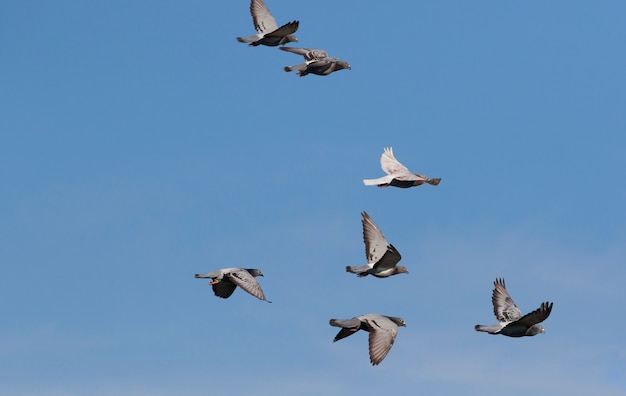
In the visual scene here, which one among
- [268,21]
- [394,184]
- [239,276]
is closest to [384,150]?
[394,184]

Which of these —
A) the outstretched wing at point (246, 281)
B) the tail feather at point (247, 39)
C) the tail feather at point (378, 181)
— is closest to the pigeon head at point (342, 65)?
the tail feather at point (247, 39)

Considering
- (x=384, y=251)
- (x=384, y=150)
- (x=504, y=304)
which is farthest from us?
(x=384, y=150)

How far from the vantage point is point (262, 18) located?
56.1m

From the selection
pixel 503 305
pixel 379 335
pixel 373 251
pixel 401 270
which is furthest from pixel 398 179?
pixel 379 335

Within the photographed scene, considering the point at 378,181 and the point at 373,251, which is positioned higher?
the point at 378,181

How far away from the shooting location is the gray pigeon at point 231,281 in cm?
4550

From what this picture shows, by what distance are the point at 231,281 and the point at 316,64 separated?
13227 mm

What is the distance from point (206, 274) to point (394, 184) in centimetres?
947

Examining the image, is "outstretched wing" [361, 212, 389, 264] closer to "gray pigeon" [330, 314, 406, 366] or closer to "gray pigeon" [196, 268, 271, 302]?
"gray pigeon" [330, 314, 406, 366]

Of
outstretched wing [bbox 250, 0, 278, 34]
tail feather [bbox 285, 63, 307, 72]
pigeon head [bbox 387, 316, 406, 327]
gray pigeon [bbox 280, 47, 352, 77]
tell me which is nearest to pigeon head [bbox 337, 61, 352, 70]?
gray pigeon [bbox 280, 47, 352, 77]

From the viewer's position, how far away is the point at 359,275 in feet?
153

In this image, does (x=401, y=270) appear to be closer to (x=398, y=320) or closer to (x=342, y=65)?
(x=398, y=320)

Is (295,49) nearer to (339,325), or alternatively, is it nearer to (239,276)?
(239,276)

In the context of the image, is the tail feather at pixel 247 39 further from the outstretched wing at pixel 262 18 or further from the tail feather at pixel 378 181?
the tail feather at pixel 378 181
